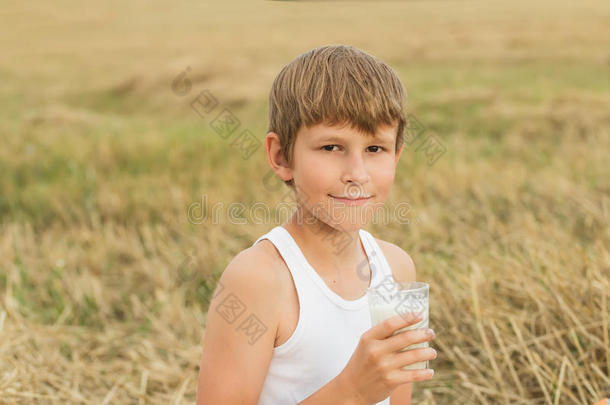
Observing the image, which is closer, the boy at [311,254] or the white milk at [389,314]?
the white milk at [389,314]

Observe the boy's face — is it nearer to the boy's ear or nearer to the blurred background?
the boy's ear

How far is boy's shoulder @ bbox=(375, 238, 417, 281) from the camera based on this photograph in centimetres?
191

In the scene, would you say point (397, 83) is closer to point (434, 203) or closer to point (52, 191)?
point (434, 203)

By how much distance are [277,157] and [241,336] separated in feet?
1.58

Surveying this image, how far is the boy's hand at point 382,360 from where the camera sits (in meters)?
1.39

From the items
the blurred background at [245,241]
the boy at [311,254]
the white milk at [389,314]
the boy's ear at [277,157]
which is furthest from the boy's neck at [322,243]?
the blurred background at [245,241]

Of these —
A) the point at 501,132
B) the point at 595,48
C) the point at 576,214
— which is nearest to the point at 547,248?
the point at 576,214

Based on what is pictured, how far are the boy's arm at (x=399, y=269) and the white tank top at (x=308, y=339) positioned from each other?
25 centimetres

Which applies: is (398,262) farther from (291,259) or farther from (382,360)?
(382,360)

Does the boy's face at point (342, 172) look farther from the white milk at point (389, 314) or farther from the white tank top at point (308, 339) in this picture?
the white milk at point (389, 314)

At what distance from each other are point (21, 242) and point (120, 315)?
1258 millimetres

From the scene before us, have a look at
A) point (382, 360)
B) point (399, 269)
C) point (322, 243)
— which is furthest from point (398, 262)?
point (382, 360)

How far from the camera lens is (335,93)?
161 cm

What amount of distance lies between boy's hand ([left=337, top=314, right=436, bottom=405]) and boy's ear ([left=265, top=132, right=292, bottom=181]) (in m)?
0.50
